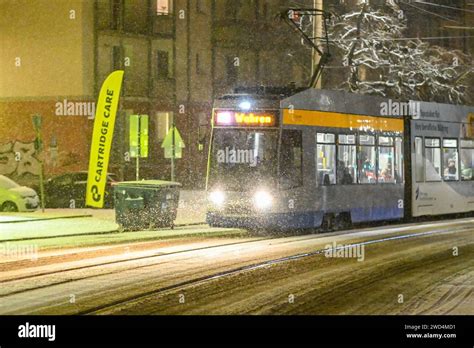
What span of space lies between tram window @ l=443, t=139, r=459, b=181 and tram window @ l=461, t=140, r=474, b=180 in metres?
0.40

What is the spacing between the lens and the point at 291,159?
78.6 feet

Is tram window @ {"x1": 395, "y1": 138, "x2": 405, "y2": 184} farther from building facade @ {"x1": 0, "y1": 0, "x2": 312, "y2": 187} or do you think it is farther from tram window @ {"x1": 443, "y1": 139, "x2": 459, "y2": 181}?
building facade @ {"x1": 0, "y1": 0, "x2": 312, "y2": 187}

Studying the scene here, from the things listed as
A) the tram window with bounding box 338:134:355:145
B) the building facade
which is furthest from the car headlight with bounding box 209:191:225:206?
the building facade

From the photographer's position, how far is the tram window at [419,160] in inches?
1138

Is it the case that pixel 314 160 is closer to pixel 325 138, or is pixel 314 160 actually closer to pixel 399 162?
pixel 325 138

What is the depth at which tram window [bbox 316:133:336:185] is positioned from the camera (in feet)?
81.0

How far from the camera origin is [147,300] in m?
13.1

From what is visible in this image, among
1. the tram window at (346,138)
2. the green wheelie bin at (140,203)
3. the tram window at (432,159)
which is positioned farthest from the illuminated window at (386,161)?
the green wheelie bin at (140,203)

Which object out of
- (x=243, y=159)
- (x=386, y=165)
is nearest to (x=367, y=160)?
(x=386, y=165)

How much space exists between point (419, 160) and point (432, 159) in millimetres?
962
